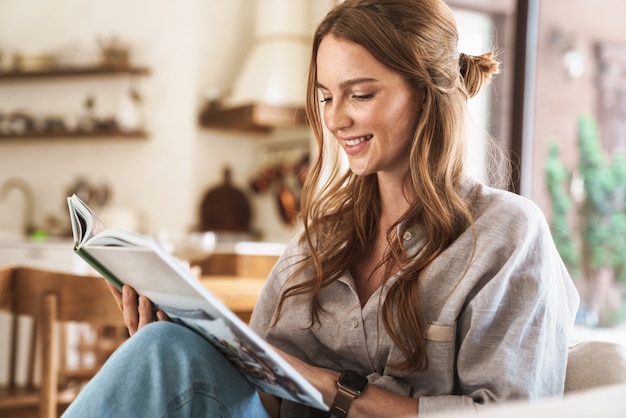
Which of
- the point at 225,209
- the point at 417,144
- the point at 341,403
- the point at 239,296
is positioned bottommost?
the point at 225,209

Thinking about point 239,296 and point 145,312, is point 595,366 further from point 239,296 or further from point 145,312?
point 239,296

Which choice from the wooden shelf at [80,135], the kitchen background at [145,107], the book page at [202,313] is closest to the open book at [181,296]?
the book page at [202,313]

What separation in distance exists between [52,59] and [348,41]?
12.8 feet

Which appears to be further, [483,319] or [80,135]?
[80,135]

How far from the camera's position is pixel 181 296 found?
1.13 m

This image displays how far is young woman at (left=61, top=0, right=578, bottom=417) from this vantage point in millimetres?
1173

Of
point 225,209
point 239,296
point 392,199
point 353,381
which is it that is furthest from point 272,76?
point 353,381

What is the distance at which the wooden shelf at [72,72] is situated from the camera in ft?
15.1

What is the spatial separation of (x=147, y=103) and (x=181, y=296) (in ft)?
12.3

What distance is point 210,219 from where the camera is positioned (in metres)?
4.55

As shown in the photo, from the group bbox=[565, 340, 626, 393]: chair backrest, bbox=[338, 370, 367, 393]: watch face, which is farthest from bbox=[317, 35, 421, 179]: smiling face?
bbox=[565, 340, 626, 393]: chair backrest

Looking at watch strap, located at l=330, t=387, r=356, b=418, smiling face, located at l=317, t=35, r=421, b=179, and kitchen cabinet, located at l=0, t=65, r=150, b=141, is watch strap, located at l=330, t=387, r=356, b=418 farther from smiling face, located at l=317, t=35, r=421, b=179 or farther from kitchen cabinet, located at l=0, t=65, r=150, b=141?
kitchen cabinet, located at l=0, t=65, r=150, b=141

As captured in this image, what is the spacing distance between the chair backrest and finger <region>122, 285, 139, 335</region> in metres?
0.72

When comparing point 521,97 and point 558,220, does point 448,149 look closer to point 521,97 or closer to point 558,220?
point 521,97
